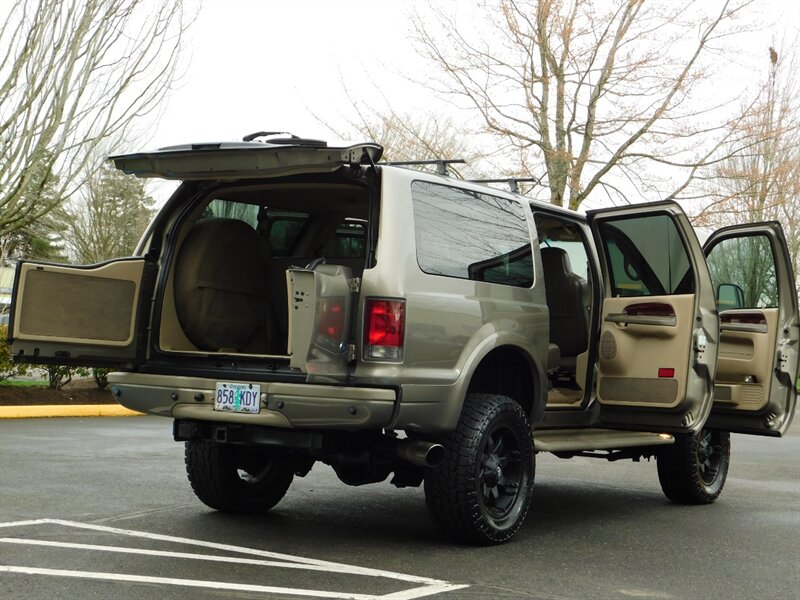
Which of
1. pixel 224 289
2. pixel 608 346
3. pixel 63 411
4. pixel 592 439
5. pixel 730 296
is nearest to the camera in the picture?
pixel 224 289

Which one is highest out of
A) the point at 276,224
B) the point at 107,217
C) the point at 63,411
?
the point at 107,217

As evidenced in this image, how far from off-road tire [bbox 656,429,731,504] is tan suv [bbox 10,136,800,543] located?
0.07 ft

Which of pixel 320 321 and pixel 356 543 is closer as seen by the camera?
pixel 320 321

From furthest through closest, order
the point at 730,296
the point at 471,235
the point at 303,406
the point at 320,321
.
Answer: the point at 730,296, the point at 471,235, the point at 303,406, the point at 320,321

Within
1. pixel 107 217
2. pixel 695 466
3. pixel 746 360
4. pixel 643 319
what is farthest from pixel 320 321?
pixel 107 217

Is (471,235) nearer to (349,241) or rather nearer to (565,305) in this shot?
(349,241)

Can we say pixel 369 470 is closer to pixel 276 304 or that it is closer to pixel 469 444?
pixel 469 444

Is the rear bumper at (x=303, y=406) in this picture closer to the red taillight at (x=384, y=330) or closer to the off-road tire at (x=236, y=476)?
the red taillight at (x=384, y=330)

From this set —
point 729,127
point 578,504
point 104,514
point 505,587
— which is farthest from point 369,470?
point 729,127

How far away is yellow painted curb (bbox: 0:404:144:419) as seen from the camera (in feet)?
45.2

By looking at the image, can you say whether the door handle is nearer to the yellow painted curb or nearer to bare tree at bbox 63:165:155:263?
the yellow painted curb

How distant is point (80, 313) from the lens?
595 centimetres

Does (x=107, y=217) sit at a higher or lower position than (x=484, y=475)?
higher

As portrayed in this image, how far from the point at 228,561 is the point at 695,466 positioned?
4.22 meters
